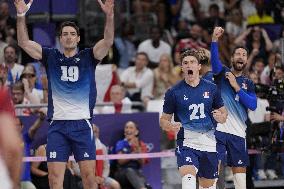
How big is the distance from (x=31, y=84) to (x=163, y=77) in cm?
293

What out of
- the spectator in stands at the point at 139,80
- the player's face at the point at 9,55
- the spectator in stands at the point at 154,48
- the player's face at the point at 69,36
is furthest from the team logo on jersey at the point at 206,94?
the spectator in stands at the point at 154,48

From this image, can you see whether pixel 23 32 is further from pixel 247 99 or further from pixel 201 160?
pixel 247 99

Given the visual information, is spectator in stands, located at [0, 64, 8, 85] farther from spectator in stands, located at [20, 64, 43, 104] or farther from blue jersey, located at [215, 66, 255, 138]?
blue jersey, located at [215, 66, 255, 138]

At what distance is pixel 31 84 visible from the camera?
48.4ft

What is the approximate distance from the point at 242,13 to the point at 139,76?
4146 mm

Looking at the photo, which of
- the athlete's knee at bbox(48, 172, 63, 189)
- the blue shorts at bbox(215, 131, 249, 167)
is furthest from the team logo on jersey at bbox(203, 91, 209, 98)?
the athlete's knee at bbox(48, 172, 63, 189)

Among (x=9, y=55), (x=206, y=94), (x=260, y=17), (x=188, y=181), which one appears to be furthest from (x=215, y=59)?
(x=260, y=17)

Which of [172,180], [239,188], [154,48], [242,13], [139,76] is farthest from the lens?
[242,13]

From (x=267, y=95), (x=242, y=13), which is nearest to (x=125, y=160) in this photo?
(x=267, y=95)

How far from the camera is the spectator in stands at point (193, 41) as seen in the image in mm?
18047

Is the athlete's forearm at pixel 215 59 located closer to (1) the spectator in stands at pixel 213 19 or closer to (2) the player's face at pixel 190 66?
(2) the player's face at pixel 190 66

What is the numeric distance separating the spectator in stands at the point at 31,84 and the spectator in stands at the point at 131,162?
1.64 meters

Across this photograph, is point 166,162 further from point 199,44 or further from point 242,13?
point 242,13

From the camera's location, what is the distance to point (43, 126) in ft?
45.3
